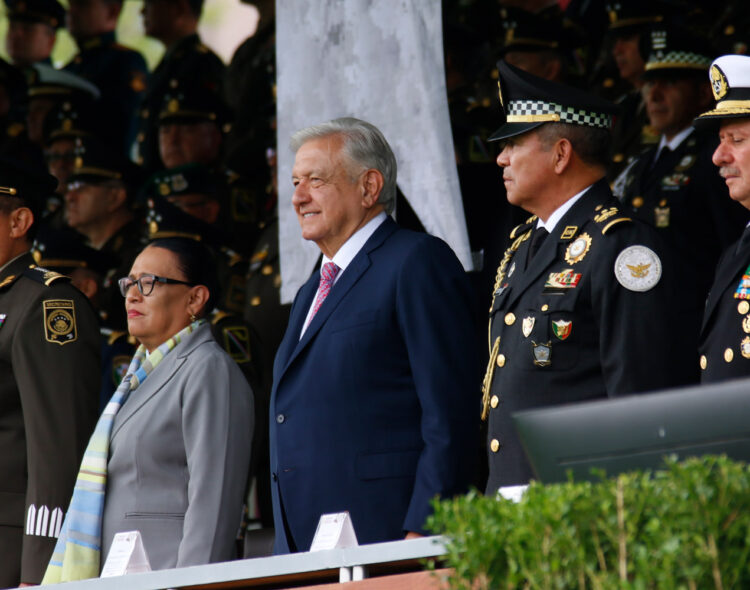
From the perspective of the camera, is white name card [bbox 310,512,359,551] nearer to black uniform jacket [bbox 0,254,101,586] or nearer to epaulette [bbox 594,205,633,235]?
epaulette [bbox 594,205,633,235]

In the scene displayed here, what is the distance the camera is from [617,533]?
7.98 feet

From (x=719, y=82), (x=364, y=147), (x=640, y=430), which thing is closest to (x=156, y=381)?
(x=364, y=147)

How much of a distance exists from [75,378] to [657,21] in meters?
3.29

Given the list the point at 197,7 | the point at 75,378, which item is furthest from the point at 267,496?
the point at 197,7

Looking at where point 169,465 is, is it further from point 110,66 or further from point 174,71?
point 110,66

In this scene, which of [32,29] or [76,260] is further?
[32,29]

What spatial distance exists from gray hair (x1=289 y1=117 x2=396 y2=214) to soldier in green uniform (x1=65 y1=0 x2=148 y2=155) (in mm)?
5030

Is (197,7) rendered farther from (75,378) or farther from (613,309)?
(613,309)

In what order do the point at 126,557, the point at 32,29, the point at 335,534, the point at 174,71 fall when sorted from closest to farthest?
the point at 335,534, the point at 126,557, the point at 174,71, the point at 32,29

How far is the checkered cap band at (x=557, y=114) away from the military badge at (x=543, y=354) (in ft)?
2.44

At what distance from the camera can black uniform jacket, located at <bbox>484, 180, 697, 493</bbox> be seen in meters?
3.82

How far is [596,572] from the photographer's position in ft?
8.06

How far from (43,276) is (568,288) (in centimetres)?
194

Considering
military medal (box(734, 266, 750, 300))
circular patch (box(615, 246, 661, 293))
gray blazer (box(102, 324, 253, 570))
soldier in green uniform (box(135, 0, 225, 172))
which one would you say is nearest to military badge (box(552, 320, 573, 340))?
circular patch (box(615, 246, 661, 293))
